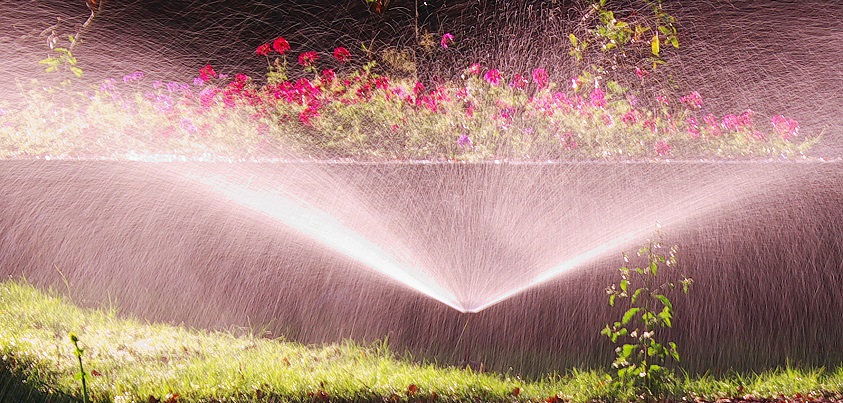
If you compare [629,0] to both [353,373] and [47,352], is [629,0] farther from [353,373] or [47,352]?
[47,352]

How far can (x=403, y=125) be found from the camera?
20.1 feet

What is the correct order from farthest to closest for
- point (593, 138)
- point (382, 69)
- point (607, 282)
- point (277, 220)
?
point (382, 69)
point (593, 138)
point (277, 220)
point (607, 282)

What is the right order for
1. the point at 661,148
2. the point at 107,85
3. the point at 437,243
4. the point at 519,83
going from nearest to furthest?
the point at 437,243 → the point at 661,148 → the point at 519,83 → the point at 107,85

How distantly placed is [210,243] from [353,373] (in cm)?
126

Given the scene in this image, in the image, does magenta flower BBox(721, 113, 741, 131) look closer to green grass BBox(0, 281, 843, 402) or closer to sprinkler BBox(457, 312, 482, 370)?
green grass BBox(0, 281, 843, 402)

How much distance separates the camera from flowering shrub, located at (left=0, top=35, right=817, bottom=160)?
19.0 feet

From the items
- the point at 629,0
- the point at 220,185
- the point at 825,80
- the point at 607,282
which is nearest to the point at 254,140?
the point at 220,185

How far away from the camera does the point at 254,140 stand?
607 centimetres

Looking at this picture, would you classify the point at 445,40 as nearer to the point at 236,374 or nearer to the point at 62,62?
the point at 62,62

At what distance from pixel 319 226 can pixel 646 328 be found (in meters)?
1.77

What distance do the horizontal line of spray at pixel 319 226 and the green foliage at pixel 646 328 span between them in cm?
90

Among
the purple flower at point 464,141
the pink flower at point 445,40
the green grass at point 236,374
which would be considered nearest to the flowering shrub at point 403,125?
the purple flower at point 464,141

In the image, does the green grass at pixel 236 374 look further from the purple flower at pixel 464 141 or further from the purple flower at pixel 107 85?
the purple flower at pixel 107 85

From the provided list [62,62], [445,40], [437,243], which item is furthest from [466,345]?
[62,62]
